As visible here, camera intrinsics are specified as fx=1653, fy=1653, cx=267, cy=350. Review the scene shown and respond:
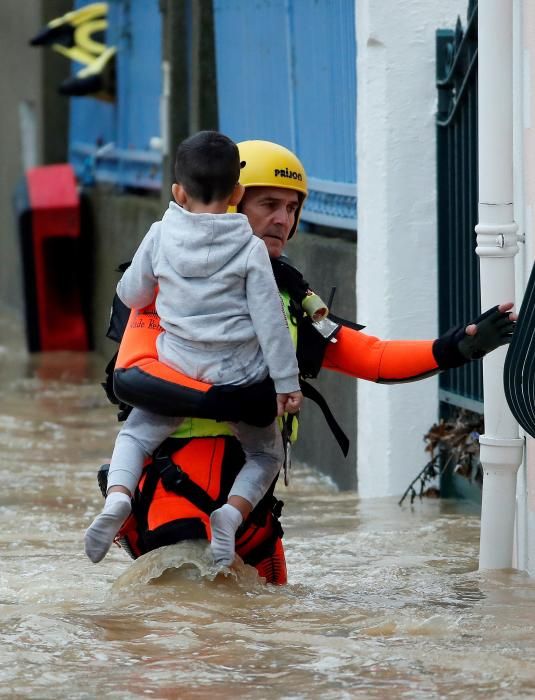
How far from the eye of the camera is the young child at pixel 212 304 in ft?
14.5

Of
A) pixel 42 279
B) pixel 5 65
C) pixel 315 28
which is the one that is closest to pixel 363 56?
pixel 315 28

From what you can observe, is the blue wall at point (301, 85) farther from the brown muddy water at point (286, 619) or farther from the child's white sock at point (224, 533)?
the child's white sock at point (224, 533)

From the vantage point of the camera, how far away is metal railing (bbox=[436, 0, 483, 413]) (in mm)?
6896

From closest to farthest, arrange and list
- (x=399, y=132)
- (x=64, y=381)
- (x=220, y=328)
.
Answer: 1. (x=220, y=328)
2. (x=399, y=132)
3. (x=64, y=381)

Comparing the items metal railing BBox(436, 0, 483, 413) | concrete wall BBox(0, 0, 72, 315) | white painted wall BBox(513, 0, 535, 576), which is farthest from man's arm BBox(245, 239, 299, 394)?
concrete wall BBox(0, 0, 72, 315)

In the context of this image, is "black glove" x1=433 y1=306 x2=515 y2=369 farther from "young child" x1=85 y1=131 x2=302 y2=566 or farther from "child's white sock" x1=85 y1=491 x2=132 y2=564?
"child's white sock" x1=85 y1=491 x2=132 y2=564

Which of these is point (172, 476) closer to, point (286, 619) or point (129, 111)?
point (286, 619)

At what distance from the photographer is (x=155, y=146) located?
12.9m

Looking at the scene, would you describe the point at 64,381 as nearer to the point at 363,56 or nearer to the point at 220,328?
the point at 363,56

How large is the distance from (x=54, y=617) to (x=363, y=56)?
3.52 meters

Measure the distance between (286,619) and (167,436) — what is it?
1.99 ft

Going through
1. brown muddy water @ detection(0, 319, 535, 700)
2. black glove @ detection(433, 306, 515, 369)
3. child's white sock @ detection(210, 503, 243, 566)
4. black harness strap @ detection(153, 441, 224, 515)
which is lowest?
brown muddy water @ detection(0, 319, 535, 700)

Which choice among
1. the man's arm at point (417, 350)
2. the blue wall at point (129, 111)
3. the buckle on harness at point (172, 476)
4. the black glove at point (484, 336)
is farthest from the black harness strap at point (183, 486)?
the blue wall at point (129, 111)

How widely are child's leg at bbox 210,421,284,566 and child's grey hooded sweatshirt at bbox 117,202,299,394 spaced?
0.19 m
